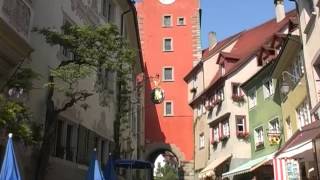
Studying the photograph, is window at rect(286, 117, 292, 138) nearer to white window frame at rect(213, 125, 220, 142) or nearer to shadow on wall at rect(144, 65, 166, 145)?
white window frame at rect(213, 125, 220, 142)

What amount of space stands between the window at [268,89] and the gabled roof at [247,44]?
5.38 metres

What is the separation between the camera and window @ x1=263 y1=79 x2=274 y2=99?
99.6ft

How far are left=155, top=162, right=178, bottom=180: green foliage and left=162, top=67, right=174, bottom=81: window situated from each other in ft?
67.0

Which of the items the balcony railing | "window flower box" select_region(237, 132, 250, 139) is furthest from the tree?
"window flower box" select_region(237, 132, 250, 139)

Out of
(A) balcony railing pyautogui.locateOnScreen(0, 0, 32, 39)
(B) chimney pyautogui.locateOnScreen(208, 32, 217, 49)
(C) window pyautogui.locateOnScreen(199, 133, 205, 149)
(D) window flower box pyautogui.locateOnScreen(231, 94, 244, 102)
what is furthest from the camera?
(B) chimney pyautogui.locateOnScreen(208, 32, 217, 49)

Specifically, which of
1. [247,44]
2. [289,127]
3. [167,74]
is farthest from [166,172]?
[289,127]

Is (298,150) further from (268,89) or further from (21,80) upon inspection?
(268,89)

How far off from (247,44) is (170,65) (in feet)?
42.5

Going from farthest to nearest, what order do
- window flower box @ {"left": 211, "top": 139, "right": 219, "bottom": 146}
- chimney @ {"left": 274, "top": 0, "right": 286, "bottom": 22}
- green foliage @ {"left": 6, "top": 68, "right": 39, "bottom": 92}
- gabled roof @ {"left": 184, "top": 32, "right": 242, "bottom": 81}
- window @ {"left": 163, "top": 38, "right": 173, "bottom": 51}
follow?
1. window @ {"left": 163, "top": 38, "right": 173, "bottom": 51}
2. gabled roof @ {"left": 184, "top": 32, "right": 242, "bottom": 81}
3. window flower box @ {"left": 211, "top": 139, "right": 219, "bottom": 146}
4. chimney @ {"left": 274, "top": 0, "right": 286, "bottom": 22}
5. green foliage @ {"left": 6, "top": 68, "right": 39, "bottom": 92}

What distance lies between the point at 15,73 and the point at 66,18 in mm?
6324

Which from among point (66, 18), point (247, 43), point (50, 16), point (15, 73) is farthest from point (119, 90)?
point (247, 43)

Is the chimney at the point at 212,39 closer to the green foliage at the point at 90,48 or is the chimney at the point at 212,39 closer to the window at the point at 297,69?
the window at the point at 297,69

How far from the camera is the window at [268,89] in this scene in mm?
30344

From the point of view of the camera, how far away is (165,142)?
171 feet
